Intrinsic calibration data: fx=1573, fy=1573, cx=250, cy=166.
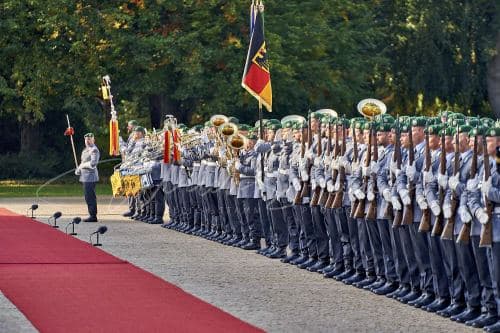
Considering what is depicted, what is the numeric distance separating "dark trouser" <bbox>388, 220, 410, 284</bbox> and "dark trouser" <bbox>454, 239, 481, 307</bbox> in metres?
1.90

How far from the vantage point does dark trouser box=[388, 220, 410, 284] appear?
57.3ft

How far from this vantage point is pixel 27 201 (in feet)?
136

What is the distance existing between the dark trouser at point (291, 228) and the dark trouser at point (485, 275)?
6.93 m

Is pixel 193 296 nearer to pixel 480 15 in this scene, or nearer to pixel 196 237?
pixel 196 237

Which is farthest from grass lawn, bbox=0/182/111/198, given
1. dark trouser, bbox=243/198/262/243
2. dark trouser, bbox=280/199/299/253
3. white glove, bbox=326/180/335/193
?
white glove, bbox=326/180/335/193

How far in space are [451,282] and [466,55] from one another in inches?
1629

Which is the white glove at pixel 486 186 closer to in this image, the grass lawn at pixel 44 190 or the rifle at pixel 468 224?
the rifle at pixel 468 224

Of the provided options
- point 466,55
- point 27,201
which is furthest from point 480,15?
point 27,201

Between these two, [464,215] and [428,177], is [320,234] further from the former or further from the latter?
[464,215]

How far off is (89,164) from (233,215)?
20.9 feet

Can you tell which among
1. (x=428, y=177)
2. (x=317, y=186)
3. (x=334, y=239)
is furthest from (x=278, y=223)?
(x=428, y=177)

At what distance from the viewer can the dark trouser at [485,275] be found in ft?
49.7

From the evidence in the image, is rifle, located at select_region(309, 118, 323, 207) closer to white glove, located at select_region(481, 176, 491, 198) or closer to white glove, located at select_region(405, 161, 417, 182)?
white glove, located at select_region(405, 161, 417, 182)

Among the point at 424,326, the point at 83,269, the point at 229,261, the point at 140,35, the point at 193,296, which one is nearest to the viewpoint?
the point at 424,326
